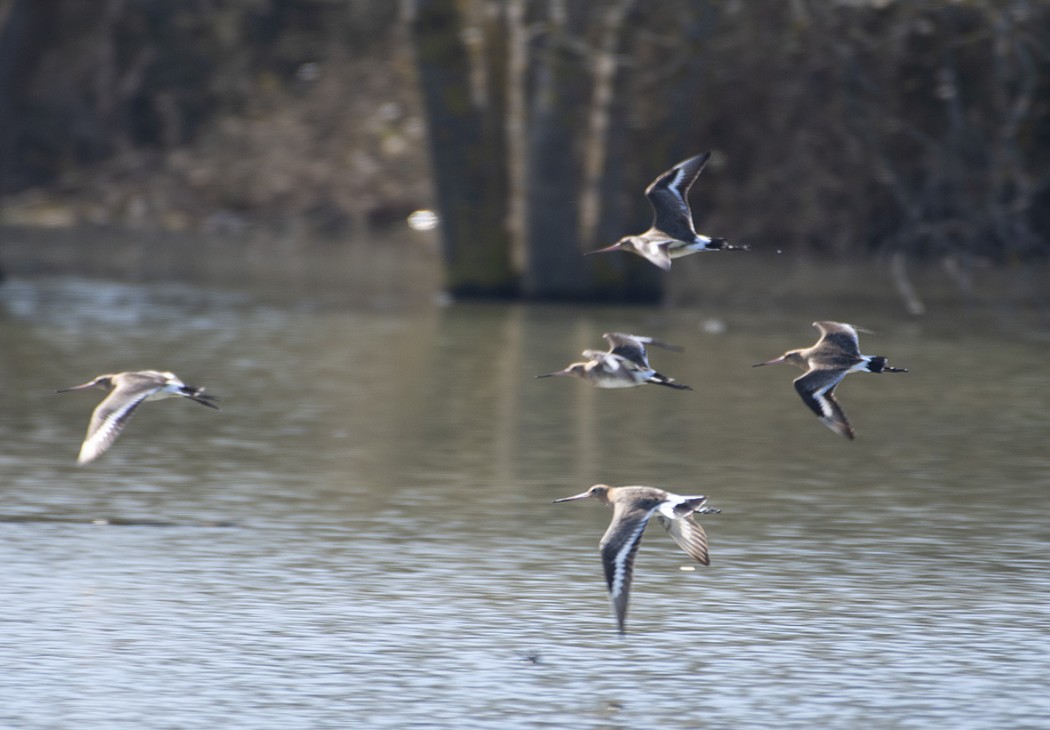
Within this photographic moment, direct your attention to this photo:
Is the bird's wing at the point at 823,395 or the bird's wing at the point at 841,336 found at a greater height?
the bird's wing at the point at 841,336

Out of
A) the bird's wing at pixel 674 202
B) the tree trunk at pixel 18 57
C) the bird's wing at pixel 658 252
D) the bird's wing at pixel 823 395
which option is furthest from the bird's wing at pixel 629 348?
the tree trunk at pixel 18 57

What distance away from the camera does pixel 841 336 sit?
1004 centimetres

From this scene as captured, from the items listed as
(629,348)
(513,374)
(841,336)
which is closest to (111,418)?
(629,348)

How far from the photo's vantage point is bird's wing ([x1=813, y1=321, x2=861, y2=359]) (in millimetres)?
9930

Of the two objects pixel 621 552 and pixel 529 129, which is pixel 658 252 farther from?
pixel 529 129

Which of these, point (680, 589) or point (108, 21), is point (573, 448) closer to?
point (680, 589)

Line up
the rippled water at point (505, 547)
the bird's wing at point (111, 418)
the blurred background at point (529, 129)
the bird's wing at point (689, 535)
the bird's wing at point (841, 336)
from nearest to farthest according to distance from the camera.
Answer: the rippled water at point (505, 547) → the bird's wing at point (111, 418) → the bird's wing at point (689, 535) → the bird's wing at point (841, 336) → the blurred background at point (529, 129)

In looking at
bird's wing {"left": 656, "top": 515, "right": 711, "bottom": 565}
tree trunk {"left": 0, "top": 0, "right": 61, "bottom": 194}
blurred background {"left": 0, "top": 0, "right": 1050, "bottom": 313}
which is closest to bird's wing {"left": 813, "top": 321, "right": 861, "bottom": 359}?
blurred background {"left": 0, "top": 0, "right": 1050, "bottom": 313}

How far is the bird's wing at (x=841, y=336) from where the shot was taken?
993 centimetres

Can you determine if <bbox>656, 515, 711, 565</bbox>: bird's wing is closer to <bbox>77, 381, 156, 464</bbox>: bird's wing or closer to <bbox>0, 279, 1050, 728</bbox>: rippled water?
<bbox>0, 279, 1050, 728</bbox>: rippled water

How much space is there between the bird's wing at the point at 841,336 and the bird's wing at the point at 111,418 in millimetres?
2898

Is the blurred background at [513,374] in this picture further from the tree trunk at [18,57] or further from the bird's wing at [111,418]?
the bird's wing at [111,418]

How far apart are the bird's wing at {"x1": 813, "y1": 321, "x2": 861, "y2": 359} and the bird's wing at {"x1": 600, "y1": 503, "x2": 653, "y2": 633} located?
5.08ft

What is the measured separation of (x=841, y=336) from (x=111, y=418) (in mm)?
3134
